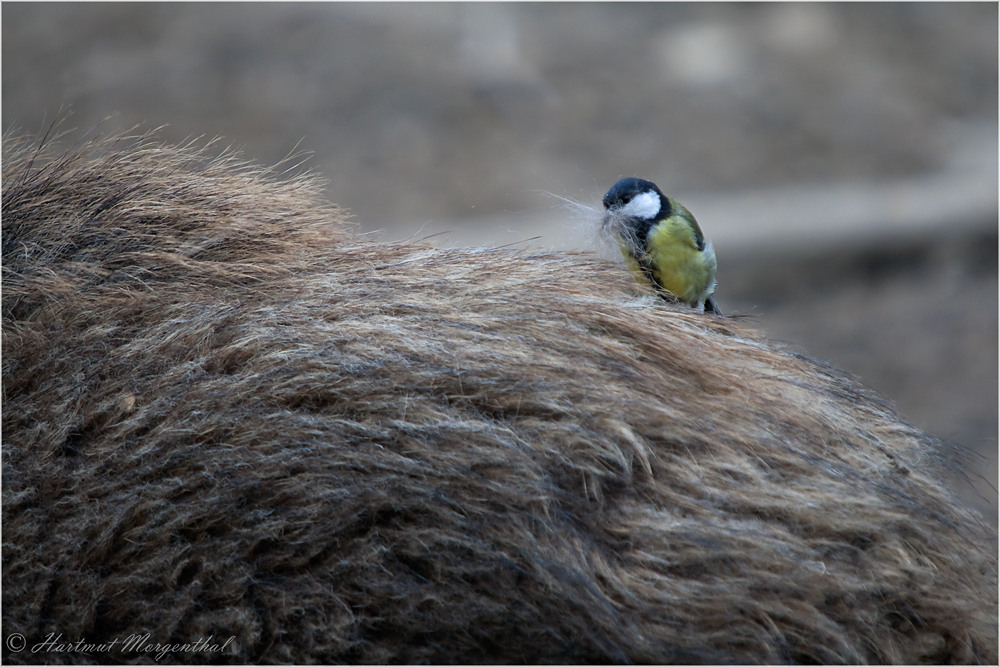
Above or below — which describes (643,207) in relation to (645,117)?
below

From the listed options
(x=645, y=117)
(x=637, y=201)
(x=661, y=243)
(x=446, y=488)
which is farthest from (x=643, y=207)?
(x=645, y=117)

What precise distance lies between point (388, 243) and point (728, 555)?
89cm

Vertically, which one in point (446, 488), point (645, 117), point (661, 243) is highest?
point (645, 117)

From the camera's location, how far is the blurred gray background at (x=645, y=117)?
5.84 meters

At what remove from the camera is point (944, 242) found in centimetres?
586

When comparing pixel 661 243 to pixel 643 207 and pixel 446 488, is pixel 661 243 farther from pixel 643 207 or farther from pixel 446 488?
pixel 446 488

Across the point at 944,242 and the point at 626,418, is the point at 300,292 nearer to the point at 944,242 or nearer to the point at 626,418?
the point at 626,418

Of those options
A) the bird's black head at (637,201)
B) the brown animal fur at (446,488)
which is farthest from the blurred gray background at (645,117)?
the brown animal fur at (446,488)

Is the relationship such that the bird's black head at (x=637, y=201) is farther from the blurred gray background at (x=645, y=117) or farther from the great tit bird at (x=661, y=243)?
the blurred gray background at (x=645, y=117)

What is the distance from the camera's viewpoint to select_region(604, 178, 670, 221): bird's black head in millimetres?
1833

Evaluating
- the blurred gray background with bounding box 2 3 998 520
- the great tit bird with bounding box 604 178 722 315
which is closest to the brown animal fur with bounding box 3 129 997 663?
the great tit bird with bounding box 604 178 722 315

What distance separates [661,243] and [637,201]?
0.14 metres

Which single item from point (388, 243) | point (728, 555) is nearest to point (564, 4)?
point (388, 243)

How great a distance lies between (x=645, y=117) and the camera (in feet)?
23.4
